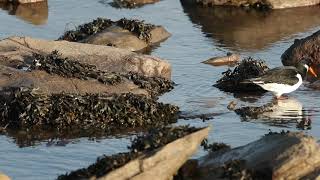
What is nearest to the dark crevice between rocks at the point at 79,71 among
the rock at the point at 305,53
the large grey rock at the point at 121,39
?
the large grey rock at the point at 121,39

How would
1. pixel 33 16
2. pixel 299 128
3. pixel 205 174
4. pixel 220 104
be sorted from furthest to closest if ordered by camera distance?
1. pixel 33 16
2. pixel 220 104
3. pixel 299 128
4. pixel 205 174

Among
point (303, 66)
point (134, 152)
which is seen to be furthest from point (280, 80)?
point (134, 152)

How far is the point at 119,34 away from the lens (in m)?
20.1

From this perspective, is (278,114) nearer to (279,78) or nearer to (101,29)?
(279,78)

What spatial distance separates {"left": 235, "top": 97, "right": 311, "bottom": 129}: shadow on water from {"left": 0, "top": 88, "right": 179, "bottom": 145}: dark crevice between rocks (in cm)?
120

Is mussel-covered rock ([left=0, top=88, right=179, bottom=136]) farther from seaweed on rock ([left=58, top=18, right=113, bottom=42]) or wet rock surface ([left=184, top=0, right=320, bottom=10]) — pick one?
wet rock surface ([left=184, top=0, right=320, bottom=10])

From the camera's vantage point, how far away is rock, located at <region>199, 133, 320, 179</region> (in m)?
10.3

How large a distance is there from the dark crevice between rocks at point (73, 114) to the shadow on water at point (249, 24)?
6.09 metres

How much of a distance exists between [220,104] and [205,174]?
4.89 m

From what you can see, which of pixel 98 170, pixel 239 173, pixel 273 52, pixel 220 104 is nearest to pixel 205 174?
pixel 239 173

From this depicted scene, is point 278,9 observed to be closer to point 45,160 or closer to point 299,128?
point 299,128

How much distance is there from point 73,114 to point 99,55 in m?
3.11

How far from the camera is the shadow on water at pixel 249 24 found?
21047 millimetres

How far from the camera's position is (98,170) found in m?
10.1
